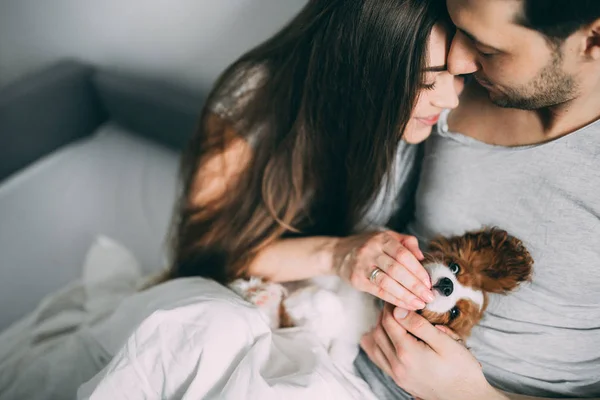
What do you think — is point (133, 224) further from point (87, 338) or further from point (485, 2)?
point (485, 2)

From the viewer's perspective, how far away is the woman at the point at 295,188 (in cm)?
Result: 81

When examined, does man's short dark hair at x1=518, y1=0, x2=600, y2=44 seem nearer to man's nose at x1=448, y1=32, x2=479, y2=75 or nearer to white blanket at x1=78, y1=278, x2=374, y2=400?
man's nose at x1=448, y1=32, x2=479, y2=75

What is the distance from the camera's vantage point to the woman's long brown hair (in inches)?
31.6

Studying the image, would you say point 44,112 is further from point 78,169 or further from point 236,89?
point 236,89

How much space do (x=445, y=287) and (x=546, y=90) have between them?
298 mm

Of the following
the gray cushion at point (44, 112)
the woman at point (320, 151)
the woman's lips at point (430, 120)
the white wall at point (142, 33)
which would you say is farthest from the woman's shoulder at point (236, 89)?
the gray cushion at point (44, 112)

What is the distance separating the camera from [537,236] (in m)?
0.83

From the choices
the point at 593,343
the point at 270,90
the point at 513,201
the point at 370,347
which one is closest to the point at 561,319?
the point at 593,343

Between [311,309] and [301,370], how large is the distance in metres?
0.12

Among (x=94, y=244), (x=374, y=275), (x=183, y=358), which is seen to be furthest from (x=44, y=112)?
(x=374, y=275)

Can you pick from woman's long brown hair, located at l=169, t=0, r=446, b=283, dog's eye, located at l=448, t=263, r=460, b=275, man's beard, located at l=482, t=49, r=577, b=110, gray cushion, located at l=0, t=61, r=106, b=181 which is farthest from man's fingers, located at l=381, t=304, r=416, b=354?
gray cushion, located at l=0, t=61, r=106, b=181

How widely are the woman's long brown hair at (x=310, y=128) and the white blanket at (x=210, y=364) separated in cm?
23

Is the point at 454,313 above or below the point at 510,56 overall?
below

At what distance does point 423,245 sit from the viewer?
98cm
